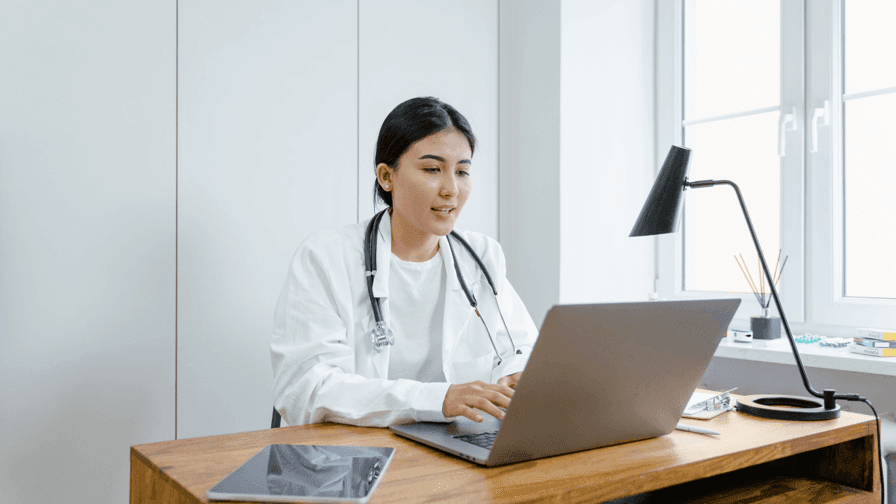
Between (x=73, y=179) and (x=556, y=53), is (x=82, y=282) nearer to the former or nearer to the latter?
(x=73, y=179)

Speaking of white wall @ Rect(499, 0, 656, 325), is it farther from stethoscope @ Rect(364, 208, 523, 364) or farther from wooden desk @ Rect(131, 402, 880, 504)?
wooden desk @ Rect(131, 402, 880, 504)

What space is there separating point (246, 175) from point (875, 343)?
1.82m

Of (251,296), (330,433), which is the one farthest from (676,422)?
(251,296)

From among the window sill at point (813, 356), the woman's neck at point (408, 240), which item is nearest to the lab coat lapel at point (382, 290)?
the woman's neck at point (408, 240)

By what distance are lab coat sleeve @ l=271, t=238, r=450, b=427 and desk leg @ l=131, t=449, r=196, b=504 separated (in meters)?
0.33

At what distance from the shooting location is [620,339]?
0.80m

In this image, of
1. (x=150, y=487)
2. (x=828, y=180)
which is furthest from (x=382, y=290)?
(x=828, y=180)

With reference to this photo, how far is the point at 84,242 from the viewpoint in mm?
1707

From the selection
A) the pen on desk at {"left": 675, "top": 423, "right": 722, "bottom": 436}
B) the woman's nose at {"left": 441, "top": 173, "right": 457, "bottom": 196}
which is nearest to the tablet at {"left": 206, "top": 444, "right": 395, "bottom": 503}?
the pen on desk at {"left": 675, "top": 423, "right": 722, "bottom": 436}

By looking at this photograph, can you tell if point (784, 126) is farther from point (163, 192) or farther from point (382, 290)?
point (163, 192)

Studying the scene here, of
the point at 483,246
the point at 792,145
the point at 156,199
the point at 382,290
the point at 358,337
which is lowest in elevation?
the point at 358,337

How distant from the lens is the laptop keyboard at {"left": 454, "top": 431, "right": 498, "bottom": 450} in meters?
0.90

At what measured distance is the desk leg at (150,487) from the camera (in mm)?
759

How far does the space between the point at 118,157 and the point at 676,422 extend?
1.53 m
